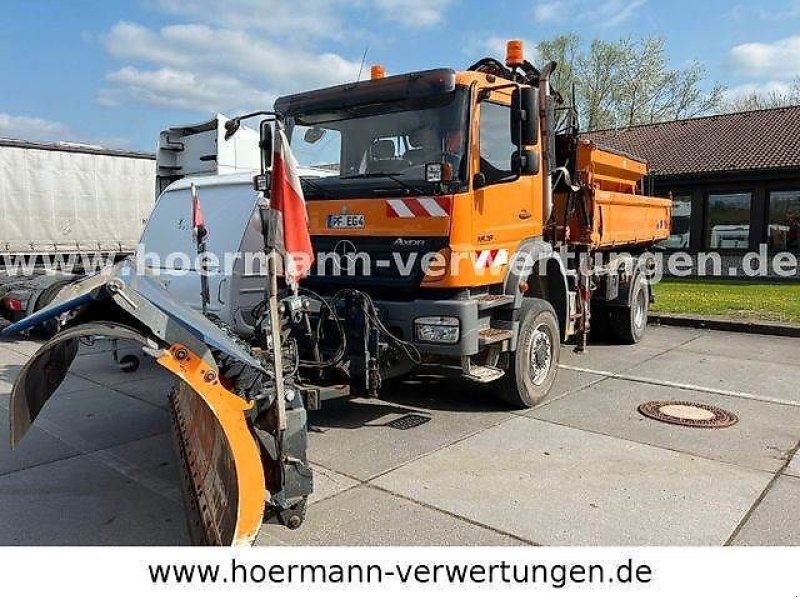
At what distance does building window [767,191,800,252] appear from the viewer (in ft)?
63.0

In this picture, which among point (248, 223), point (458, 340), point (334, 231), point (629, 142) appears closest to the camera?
point (458, 340)

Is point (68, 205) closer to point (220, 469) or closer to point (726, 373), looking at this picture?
point (220, 469)

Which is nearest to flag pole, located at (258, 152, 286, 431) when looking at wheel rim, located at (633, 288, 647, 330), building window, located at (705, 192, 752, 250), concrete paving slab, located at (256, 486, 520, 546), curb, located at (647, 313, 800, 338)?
concrete paving slab, located at (256, 486, 520, 546)

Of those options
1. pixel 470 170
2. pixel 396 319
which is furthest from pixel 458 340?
pixel 470 170

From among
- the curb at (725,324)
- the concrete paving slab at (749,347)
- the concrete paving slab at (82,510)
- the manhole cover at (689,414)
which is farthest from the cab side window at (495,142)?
the curb at (725,324)

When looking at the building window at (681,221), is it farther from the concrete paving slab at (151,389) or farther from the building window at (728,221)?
the concrete paving slab at (151,389)

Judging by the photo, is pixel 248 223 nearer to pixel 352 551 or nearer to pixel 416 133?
pixel 416 133

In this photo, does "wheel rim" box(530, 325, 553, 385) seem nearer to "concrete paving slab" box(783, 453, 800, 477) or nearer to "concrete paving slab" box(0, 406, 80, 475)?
"concrete paving slab" box(783, 453, 800, 477)

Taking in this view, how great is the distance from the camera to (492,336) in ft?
18.3

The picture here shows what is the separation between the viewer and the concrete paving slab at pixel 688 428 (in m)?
5.07

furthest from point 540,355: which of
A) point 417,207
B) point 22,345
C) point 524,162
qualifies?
point 22,345

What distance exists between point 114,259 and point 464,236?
11637mm

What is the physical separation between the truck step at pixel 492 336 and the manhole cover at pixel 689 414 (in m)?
1.55

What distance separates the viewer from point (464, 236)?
5223mm
